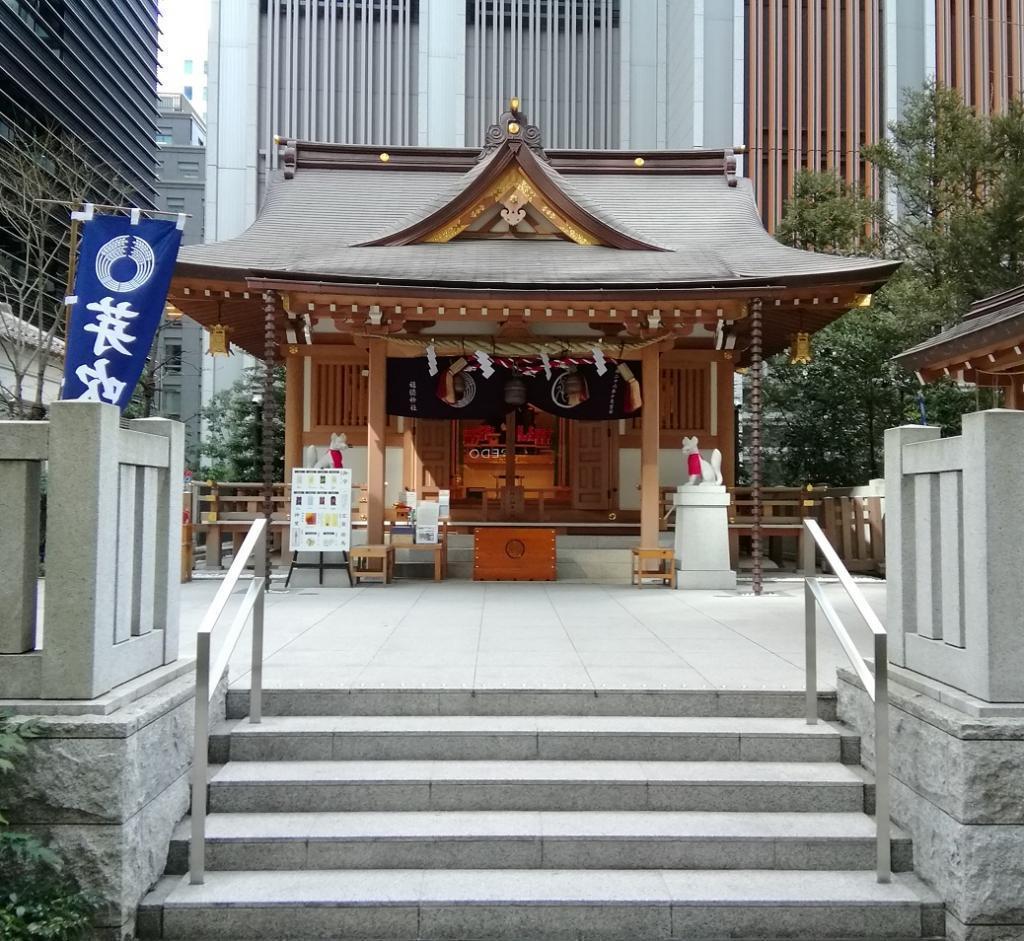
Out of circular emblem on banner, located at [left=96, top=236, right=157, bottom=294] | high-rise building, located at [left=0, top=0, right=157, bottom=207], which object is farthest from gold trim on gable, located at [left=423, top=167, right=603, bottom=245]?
high-rise building, located at [left=0, top=0, right=157, bottom=207]

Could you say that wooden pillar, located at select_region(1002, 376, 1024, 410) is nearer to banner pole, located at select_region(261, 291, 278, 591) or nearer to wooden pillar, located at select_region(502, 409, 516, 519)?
wooden pillar, located at select_region(502, 409, 516, 519)

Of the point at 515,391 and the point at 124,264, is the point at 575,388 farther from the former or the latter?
the point at 124,264

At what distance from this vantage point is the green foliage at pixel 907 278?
1441 centimetres

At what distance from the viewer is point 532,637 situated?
666 centimetres

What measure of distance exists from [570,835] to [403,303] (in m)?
7.79

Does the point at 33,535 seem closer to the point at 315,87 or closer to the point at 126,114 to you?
the point at 315,87

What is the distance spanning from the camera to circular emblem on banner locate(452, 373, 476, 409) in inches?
483

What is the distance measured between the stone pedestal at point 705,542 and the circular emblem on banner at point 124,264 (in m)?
7.33

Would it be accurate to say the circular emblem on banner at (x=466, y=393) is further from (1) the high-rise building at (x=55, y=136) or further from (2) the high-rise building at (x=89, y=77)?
(2) the high-rise building at (x=89, y=77)

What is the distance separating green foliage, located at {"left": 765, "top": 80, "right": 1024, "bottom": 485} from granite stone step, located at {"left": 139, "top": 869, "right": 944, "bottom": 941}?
13.0 m

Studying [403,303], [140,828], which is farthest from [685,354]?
[140,828]

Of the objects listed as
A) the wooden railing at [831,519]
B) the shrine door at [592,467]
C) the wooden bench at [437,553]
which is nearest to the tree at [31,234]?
the wooden bench at [437,553]

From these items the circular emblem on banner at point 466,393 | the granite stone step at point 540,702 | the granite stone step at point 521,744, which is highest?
the circular emblem on banner at point 466,393

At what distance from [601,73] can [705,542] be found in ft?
87.1
